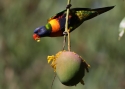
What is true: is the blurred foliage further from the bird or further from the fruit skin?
the fruit skin

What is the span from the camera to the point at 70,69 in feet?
5.98

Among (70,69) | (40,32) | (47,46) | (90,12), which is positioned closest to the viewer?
(70,69)

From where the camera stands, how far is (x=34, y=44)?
5.45 metres

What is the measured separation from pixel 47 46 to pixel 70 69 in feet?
11.4

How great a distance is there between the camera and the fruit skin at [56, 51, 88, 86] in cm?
181

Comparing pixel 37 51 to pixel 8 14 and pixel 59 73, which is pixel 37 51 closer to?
pixel 8 14

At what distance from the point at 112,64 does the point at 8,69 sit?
1416mm

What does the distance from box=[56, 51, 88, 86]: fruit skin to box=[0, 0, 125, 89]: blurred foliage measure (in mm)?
2345

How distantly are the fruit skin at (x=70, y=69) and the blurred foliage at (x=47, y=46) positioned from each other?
234 cm

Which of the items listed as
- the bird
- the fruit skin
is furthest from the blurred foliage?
the fruit skin

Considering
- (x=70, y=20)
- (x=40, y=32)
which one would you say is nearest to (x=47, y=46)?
(x=40, y=32)

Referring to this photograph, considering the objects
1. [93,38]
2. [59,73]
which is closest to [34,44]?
[93,38]

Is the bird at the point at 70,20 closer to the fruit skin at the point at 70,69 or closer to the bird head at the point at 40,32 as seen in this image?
the bird head at the point at 40,32

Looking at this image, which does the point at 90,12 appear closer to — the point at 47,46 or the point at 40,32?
the point at 40,32
